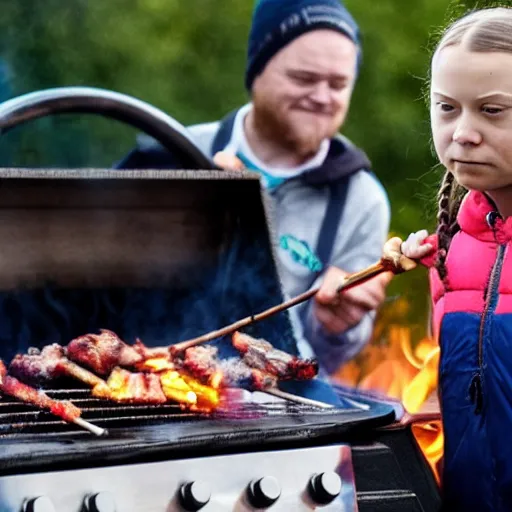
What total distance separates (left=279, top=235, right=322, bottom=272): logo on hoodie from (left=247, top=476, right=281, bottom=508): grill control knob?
1497 millimetres

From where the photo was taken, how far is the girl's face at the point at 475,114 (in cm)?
177

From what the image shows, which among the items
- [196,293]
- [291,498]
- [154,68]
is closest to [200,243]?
[196,293]

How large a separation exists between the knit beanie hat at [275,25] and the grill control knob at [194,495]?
1677mm

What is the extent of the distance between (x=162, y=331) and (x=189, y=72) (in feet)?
2.97

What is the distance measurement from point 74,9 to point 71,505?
5.57 ft

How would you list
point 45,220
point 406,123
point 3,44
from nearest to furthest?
point 45,220 < point 3,44 < point 406,123

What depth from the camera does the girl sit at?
1.79m

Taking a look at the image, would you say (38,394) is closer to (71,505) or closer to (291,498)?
(71,505)

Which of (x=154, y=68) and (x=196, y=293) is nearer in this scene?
(x=196, y=293)

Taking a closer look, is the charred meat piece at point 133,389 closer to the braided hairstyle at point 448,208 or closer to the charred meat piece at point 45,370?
the charred meat piece at point 45,370

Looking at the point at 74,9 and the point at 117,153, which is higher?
the point at 74,9

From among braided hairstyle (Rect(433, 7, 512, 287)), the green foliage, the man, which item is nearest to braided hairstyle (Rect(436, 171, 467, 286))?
braided hairstyle (Rect(433, 7, 512, 287))

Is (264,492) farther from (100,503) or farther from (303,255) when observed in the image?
(303,255)

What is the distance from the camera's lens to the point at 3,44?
2947mm
